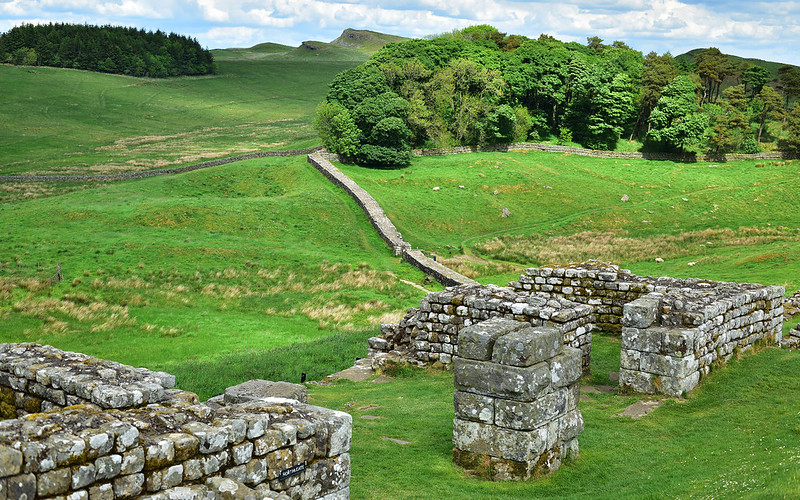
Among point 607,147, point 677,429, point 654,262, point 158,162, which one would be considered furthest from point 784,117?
point 677,429

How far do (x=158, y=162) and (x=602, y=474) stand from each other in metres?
78.7

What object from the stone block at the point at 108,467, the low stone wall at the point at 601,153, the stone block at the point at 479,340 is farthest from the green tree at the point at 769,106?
the stone block at the point at 108,467

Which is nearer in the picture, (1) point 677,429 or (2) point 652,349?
(1) point 677,429

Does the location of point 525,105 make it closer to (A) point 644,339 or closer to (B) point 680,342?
(A) point 644,339

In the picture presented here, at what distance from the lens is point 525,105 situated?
9662 centimetres

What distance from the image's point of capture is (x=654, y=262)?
44438mm

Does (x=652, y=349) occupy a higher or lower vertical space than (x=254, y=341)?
higher

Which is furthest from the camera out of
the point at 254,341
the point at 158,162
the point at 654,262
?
the point at 158,162

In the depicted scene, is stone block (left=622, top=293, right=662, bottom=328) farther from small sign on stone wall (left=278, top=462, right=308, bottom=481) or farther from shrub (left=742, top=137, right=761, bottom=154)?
shrub (left=742, top=137, right=761, bottom=154)

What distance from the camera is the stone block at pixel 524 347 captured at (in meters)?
10.4

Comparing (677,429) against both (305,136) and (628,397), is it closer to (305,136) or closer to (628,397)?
(628,397)

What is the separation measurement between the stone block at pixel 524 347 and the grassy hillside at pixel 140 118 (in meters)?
72.5

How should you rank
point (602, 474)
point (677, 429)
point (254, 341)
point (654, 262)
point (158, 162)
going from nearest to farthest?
point (602, 474) < point (677, 429) < point (254, 341) < point (654, 262) < point (158, 162)

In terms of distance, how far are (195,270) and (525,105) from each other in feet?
221
